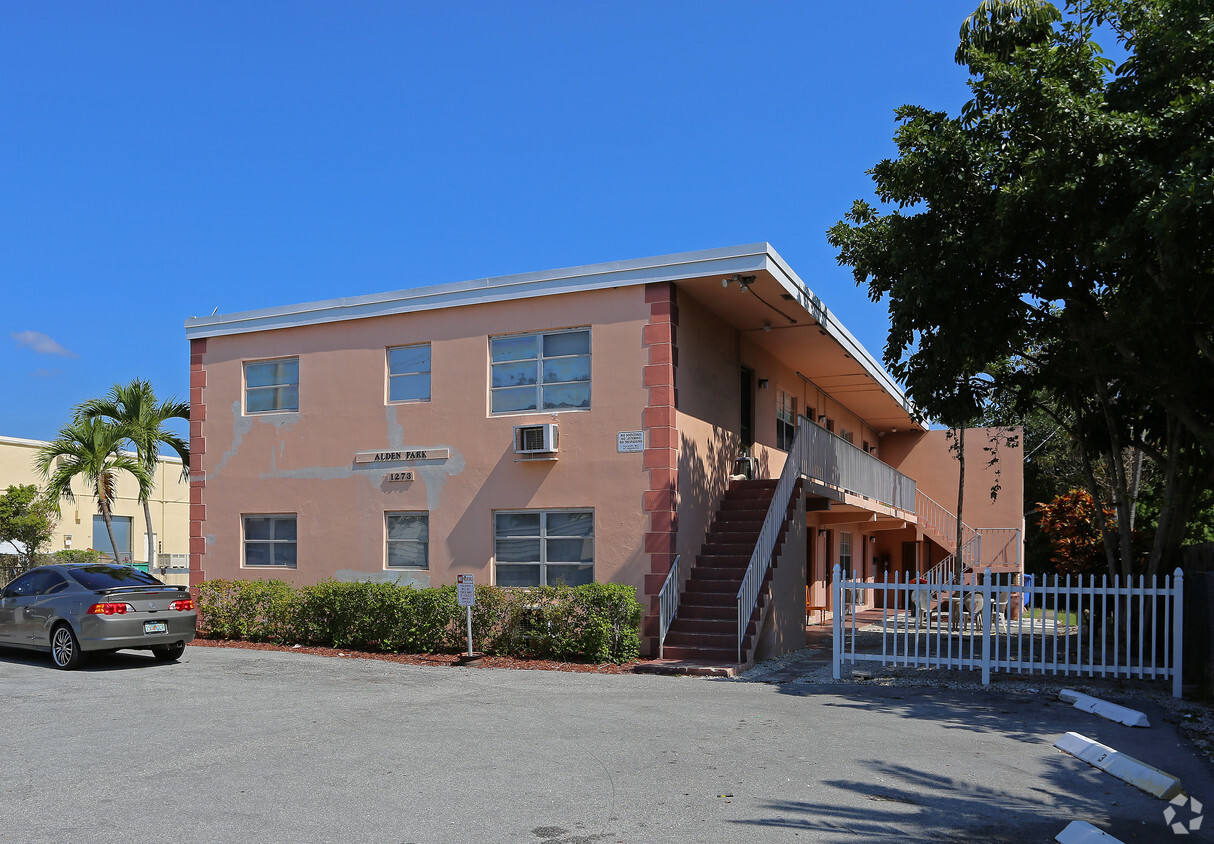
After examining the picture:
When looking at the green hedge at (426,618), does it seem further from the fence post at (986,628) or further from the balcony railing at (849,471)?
the fence post at (986,628)

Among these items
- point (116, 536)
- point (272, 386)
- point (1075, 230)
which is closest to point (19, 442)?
point (116, 536)

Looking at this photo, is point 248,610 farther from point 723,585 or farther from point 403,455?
point 723,585

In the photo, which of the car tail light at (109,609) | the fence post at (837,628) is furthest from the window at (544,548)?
the car tail light at (109,609)

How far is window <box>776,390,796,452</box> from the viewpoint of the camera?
Answer: 72.5ft

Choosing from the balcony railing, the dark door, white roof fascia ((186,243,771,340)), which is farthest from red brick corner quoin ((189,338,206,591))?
the balcony railing

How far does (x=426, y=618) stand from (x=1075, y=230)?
1098 centimetres

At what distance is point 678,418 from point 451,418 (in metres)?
4.10

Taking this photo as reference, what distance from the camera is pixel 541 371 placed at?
1662 centimetres

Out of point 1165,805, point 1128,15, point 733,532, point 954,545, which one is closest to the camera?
point 1165,805

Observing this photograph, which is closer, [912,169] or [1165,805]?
[1165,805]

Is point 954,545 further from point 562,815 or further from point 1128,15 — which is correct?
point 562,815

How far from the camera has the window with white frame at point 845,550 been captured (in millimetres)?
27344

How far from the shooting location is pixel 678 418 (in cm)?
1584

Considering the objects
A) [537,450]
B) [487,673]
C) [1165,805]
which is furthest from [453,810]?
[537,450]
